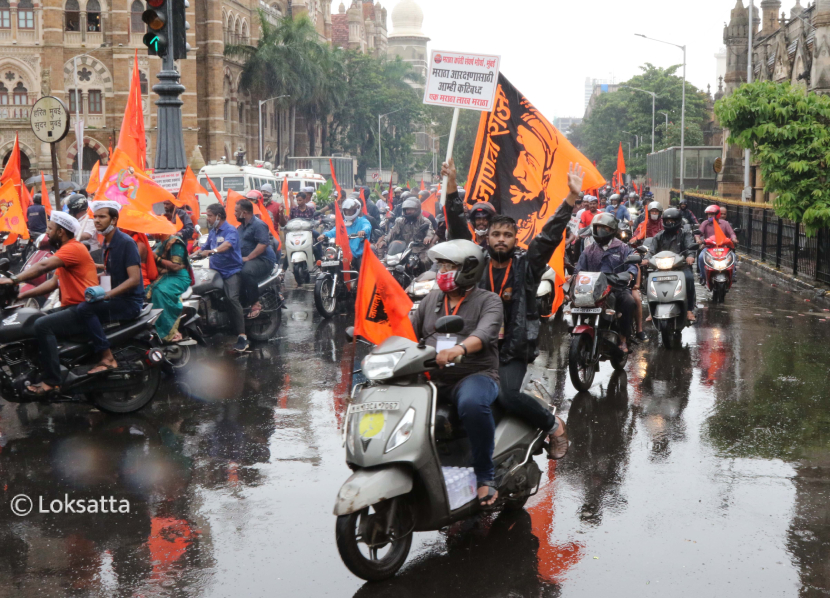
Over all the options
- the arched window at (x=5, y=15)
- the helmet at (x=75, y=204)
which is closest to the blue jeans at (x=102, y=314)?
the helmet at (x=75, y=204)

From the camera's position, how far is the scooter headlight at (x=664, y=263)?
37.7ft

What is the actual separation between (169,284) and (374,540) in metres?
5.58

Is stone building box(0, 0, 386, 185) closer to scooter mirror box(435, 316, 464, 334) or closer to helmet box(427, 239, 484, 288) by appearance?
helmet box(427, 239, 484, 288)

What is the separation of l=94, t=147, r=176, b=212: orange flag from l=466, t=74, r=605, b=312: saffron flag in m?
3.72

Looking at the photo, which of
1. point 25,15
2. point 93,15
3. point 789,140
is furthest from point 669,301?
point 25,15

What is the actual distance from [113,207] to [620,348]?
490 centimetres

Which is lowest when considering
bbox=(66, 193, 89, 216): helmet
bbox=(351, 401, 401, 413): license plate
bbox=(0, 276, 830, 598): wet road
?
bbox=(0, 276, 830, 598): wet road

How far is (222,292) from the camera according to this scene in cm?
1091

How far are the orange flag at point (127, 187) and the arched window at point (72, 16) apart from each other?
55.1 meters

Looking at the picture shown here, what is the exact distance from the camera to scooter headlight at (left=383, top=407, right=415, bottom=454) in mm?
4480

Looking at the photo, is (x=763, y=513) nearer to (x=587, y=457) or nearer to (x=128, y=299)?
(x=587, y=457)

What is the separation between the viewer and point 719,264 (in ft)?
49.5

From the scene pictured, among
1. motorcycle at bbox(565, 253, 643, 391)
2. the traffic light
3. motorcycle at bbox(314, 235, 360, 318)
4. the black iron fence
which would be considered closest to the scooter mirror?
motorcycle at bbox(565, 253, 643, 391)

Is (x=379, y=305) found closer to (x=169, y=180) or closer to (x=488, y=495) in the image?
(x=488, y=495)
